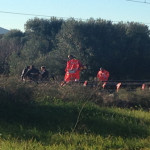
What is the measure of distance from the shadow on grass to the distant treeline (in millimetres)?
19760

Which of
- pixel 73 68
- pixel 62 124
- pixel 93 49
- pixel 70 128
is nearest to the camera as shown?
pixel 70 128

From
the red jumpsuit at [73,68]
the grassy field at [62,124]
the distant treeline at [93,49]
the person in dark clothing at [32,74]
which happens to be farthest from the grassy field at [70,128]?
the distant treeline at [93,49]

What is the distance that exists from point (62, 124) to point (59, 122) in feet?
0.76

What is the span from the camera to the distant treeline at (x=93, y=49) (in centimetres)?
3334

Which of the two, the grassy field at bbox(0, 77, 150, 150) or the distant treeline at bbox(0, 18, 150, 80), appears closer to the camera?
the grassy field at bbox(0, 77, 150, 150)

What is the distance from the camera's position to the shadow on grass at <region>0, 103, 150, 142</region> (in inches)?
387

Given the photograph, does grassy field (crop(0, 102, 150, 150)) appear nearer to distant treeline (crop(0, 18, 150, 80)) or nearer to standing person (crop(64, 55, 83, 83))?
standing person (crop(64, 55, 83, 83))

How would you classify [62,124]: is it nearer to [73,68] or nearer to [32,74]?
[32,74]

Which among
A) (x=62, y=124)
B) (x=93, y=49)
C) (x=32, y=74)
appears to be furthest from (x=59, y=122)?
(x=93, y=49)

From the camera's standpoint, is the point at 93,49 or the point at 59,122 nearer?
the point at 59,122

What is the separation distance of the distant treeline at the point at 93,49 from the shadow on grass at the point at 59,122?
19.8 metres

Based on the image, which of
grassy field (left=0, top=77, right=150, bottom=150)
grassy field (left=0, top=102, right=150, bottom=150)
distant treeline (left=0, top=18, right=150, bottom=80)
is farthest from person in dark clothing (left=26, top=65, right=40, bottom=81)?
distant treeline (left=0, top=18, right=150, bottom=80)

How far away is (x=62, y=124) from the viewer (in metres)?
10.6

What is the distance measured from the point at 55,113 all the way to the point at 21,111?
38.6 inches
